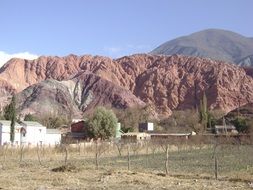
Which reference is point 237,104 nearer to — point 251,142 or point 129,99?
point 129,99

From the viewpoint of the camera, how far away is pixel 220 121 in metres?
146

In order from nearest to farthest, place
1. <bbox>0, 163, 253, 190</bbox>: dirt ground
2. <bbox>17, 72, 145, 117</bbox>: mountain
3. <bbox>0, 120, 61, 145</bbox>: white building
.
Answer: <bbox>0, 163, 253, 190</bbox>: dirt ground, <bbox>0, 120, 61, 145</bbox>: white building, <bbox>17, 72, 145, 117</bbox>: mountain

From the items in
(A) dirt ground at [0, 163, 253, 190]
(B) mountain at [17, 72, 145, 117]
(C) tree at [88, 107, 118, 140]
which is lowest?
(A) dirt ground at [0, 163, 253, 190]

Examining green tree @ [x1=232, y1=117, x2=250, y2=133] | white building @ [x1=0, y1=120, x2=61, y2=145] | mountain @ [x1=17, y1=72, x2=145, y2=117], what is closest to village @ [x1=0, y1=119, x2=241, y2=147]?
white building @ [x1=0, y1=120, x2=61, y2=145]

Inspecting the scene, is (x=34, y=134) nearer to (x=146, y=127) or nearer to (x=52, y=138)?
(x=52, y=138)

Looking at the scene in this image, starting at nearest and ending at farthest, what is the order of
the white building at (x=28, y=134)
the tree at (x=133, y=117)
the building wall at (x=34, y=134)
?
the white building at (x=28, y=134) < the building wall at (x=34, y=134) < the tree at (x=133, y=117)

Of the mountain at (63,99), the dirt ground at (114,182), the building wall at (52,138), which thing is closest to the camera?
the dirt ground at (114,182)

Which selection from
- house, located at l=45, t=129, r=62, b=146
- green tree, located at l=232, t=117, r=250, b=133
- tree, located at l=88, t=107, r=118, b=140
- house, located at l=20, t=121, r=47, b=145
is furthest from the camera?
green tree, located at l=232, t=117, r=250, b=133

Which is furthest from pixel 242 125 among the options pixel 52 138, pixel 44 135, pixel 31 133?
pixel 31 133

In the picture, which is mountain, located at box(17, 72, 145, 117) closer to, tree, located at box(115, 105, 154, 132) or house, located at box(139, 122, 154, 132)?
tree, located at box(115, 105, 154, 132)

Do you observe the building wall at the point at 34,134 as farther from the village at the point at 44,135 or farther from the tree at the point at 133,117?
the tree at the point at 133,117

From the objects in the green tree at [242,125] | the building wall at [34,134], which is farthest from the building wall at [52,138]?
the green tree at [242,125]

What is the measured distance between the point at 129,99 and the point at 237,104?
4303cm

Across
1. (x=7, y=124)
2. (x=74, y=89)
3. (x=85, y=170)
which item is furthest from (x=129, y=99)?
(x=85, y=170)
